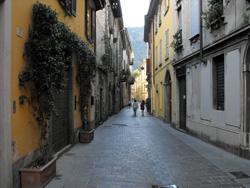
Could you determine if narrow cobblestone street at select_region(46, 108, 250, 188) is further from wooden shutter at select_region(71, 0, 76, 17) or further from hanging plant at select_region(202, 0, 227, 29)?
wooden shutter at select_region(71, 0, 76, 17)

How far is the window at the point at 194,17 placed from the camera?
8805mm

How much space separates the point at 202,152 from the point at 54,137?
439cm

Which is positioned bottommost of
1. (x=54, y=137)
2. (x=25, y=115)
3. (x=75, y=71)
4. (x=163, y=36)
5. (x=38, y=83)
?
(x=54, y=137)

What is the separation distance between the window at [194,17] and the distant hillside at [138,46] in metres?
122

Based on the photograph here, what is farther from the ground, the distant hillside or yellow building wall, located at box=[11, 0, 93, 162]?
the distant hillside

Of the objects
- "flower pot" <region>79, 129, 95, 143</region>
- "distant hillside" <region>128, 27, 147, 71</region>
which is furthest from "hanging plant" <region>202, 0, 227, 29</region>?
"distant hillside" <region>128, 27, 147, 71</region>

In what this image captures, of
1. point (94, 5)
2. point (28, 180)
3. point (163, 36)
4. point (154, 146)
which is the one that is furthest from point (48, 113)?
point (163, 36)

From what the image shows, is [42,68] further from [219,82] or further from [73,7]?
[219,82]

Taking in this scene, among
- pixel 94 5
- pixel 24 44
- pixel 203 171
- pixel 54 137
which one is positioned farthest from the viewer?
pixel 94 5

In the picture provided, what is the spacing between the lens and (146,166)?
510 cm

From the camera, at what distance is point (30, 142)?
4098mm

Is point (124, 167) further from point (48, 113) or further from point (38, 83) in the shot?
point (38, 83)

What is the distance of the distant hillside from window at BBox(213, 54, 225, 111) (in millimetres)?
124156

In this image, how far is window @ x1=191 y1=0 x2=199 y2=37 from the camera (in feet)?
28.9
